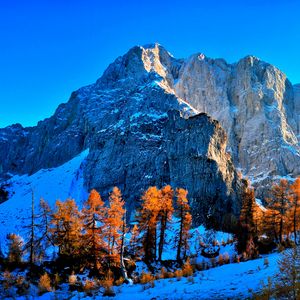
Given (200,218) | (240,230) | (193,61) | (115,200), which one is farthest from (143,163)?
(193,61)

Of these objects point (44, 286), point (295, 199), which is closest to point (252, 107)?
point (295, 199)

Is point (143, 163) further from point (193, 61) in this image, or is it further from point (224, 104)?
point (193, 61)

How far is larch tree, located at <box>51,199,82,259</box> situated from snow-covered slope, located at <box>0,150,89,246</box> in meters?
42.4

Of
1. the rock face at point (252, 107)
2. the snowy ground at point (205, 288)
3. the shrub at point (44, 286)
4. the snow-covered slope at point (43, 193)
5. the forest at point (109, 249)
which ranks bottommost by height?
the snowy ground at point (205, 288)

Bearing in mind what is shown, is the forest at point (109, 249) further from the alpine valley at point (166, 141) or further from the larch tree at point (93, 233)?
the alpine valley at point (166, 141)

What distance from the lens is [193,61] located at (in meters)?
185

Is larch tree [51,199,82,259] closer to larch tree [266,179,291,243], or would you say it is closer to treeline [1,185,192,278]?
treeline [1,185,192,278]

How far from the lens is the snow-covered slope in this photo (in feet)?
284

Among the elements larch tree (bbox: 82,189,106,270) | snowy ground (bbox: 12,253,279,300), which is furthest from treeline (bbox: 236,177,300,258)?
snowy ground (bbox: 12,253,279,300)

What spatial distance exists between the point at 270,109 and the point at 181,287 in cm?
14021

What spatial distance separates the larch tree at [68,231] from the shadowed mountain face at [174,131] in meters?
44.7

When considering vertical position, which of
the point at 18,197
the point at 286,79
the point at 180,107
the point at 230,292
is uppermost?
the point at 286,79

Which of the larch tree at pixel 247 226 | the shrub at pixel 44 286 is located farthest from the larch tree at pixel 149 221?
the shrub at pixel 44 286

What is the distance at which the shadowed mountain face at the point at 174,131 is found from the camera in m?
87.1
